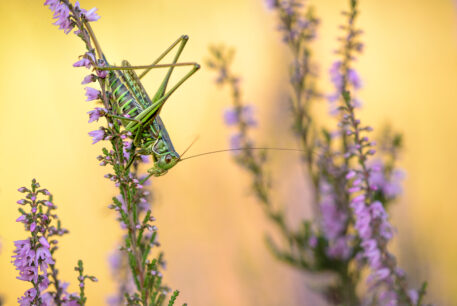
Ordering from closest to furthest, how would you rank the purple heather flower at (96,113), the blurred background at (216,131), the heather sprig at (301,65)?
the purple heather flower at (96,113)
the heather sprig at (301,65)
the blurred background at (216,131)

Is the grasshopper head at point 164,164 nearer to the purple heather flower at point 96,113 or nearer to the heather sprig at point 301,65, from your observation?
the purple heather flower at point 96,113

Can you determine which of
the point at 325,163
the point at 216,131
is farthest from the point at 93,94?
the point at 216,131

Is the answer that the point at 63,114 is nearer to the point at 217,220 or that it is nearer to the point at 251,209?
the point at 217,220

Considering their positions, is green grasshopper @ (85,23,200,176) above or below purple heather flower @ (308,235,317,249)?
above

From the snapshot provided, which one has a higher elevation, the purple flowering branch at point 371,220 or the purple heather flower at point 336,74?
the purple heather flower at point 336,74

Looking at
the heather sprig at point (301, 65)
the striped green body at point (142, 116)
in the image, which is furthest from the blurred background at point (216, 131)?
the striped green body at point (142, 116)

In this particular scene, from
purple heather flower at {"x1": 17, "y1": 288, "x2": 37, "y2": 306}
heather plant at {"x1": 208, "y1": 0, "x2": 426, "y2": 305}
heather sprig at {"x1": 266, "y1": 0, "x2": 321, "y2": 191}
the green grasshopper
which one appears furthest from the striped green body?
heather sprig at {"x1": 266, "y1": 0, "x2": 321, "y2": 191}

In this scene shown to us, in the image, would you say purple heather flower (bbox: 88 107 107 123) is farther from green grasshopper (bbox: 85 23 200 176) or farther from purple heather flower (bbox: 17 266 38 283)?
purple heather flower (bbox: 17 266 38 283)
